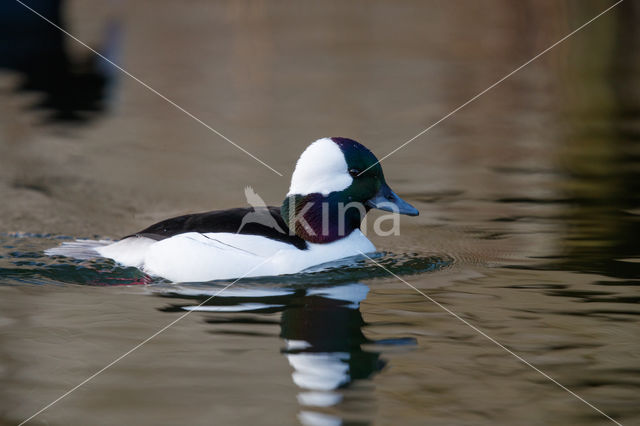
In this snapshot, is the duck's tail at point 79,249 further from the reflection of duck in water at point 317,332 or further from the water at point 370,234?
the reflection of duck in water at point 317,332

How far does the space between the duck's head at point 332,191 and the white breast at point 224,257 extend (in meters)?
0.19

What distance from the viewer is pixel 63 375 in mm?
5102

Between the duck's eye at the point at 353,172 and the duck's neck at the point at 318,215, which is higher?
the duck's eye at the point at 353,172

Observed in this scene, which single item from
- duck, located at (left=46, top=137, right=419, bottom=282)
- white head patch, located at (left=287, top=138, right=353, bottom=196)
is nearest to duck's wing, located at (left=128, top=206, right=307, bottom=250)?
duck, located at (left=46, top=137, right=419, bottom=282)

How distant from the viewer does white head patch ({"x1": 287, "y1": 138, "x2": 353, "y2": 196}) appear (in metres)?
7.14

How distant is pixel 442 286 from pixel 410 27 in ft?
62.3

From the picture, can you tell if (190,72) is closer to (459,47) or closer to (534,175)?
(459,47)

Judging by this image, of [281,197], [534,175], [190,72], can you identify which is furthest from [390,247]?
[190,72]

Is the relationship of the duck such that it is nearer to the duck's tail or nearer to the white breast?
the white breast

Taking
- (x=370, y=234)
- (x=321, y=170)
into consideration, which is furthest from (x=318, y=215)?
(x=370, y=234)

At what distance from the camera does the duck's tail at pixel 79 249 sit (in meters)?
7.60

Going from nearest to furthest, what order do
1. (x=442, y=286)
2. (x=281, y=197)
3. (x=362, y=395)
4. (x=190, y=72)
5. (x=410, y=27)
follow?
(x=362, y=395), (x=442, y=286), (x=281, y=197), (x=190, y=72), (x=410, y=27)

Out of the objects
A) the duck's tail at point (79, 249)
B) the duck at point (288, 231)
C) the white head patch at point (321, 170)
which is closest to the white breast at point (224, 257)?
the duck at point (288, 231)

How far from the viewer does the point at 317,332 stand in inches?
228
